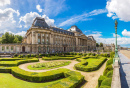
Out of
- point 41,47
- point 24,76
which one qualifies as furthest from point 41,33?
point 24,76

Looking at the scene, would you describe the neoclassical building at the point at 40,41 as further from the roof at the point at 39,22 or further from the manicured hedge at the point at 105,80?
the manicured hedge at the point at 105,80

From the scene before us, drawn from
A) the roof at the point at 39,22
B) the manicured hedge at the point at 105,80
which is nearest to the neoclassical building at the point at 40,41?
the roof at the point at 39,22

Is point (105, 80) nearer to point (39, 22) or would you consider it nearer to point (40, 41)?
point (40, 41)

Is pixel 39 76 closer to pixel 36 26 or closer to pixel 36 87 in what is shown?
pixel 36 87

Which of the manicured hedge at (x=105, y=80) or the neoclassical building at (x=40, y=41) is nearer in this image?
the manicured hedge at (x=105, y=80)

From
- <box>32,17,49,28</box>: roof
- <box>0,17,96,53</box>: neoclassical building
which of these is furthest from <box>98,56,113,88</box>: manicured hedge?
<box>32,17,49,28</box>: roof

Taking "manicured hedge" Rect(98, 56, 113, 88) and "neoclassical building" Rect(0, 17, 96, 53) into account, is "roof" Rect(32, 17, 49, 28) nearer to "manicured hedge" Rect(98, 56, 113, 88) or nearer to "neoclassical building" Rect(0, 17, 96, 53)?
"neoclassical building" Rect(0, 17, 96, 53)

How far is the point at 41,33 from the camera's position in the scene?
49.2 m

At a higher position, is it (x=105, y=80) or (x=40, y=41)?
(x=40, y=41)

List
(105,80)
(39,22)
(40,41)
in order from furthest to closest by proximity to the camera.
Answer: (39,22), (40,41), (105,80)

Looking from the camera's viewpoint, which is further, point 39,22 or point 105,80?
point 39,22

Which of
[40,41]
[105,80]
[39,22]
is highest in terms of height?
[39,22]

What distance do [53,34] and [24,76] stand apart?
154 ft

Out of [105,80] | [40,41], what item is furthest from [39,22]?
[105,80]
